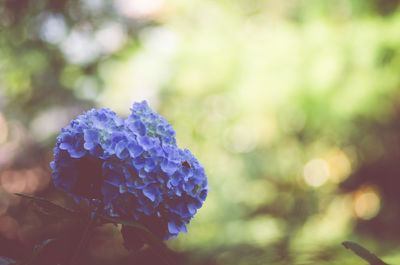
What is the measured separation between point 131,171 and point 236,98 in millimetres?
2366

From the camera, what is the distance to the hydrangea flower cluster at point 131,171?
583 mm

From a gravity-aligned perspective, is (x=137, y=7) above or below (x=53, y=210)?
above

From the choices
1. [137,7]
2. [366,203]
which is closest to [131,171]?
[137,7]

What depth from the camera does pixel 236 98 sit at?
2900 millimetres

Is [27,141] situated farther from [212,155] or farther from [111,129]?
[111,129]

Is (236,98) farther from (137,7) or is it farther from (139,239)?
(139,239)

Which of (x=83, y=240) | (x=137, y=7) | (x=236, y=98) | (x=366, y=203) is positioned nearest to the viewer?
(x=83, y=240)

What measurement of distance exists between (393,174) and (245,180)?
1262 mm

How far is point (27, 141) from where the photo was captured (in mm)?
3270

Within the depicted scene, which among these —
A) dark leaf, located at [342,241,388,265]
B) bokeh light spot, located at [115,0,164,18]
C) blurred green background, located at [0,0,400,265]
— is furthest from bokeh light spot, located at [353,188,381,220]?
dark leaf, located at [342,241,388,265]

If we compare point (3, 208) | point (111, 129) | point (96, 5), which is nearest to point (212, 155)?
point (96, 5)

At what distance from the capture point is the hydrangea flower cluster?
58 centimetres

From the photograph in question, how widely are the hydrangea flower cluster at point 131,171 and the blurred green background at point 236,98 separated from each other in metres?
1.78

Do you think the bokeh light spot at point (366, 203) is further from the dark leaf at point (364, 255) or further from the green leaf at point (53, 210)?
the green leaf at point (53, 210)
